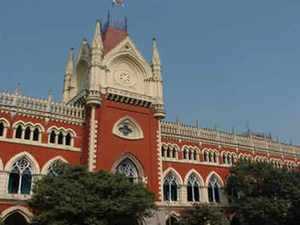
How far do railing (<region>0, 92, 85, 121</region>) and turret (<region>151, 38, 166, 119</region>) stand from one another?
870 centimetres

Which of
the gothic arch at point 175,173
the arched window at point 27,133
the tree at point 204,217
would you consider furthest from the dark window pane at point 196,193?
the arched window at point 27,133

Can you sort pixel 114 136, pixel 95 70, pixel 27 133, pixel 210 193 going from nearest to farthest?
pixel 27 133
pixel 114 136
pixel 95 70
pixel 210 193

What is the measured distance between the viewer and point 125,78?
128 feet

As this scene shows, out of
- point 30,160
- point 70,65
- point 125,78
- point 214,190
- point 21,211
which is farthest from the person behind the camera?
point 70,65

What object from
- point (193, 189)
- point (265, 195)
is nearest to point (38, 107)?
point (193, 189)

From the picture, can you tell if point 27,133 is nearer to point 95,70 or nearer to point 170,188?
point 95,70

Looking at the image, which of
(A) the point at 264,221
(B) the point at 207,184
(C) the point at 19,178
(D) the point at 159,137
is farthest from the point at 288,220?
(C) the point at 19,178

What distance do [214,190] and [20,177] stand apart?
23.9m

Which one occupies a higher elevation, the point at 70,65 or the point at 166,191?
the point at 70,65

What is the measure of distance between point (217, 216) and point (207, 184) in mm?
8385

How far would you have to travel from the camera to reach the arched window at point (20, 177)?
97.7 feet

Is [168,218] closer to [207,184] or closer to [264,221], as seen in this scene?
[207,184]

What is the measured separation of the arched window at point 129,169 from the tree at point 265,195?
1316 centimetres

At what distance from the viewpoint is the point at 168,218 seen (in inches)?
1428
